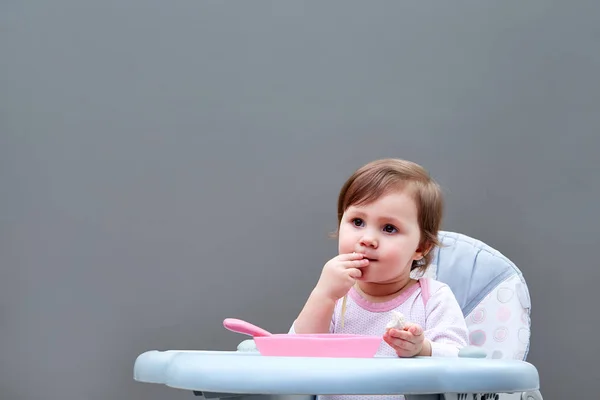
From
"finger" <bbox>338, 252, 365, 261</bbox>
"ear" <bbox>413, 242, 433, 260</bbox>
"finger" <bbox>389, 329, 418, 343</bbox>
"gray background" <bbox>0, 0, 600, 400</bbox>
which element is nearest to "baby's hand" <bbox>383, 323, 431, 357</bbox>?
"finger" <bbox>389, 329, 418, 343</bbox>

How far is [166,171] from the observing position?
1.92 metres

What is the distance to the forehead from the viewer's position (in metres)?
1.18

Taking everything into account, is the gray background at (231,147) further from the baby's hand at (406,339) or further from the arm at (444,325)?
the baby's hand at (406,339)

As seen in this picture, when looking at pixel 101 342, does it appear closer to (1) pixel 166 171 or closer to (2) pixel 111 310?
(2) pixel 111 310

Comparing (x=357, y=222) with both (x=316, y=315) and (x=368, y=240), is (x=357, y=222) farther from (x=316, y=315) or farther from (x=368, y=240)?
(x=316, y=315)

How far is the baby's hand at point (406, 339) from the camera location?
3.05 feet

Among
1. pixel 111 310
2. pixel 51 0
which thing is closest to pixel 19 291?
pixel 111 310

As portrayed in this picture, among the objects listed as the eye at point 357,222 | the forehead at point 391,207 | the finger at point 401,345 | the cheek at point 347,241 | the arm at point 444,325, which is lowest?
the arm at point 444,325

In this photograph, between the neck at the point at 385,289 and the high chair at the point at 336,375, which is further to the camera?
the neck at the point at 385,289

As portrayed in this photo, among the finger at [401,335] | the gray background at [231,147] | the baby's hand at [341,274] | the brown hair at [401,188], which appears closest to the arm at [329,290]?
the baby's hand at [341,274]

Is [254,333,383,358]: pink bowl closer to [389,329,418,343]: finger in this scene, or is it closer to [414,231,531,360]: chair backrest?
[389,329,418,343]: finger

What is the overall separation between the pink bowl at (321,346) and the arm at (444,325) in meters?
0.19

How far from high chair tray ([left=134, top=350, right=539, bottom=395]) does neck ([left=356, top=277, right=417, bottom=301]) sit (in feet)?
1.46

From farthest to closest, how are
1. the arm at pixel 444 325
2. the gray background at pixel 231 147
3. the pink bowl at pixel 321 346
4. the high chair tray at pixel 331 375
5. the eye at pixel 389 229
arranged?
the gray background at pixel 231 147 → the eye at pixel 389 229 → the arm at pixel 444 325 → the pink bowl at pixel 321 346 → the high chair tray at pixel 331 375
